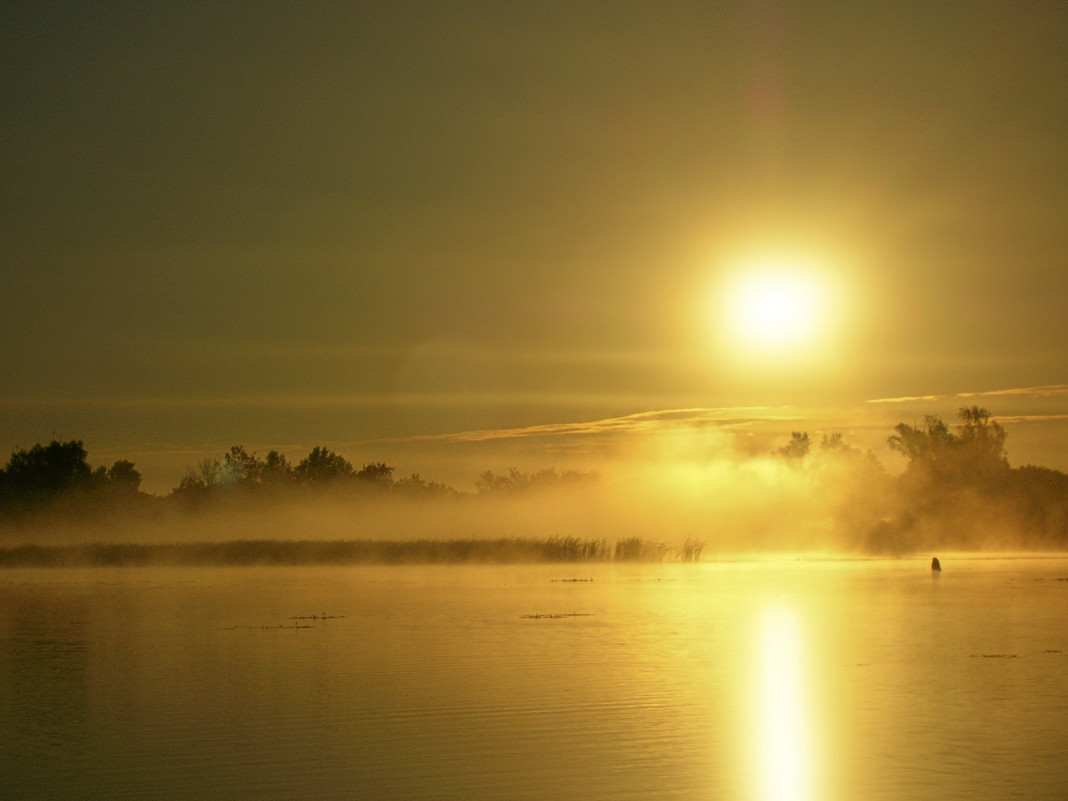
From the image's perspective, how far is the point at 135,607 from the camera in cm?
3862

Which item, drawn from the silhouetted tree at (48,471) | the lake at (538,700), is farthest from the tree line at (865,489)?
the lake at (538,700)

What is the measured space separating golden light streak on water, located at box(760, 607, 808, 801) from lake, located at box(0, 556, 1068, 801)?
57 millimetres

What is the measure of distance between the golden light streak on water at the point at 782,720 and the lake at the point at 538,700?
0.19 ft

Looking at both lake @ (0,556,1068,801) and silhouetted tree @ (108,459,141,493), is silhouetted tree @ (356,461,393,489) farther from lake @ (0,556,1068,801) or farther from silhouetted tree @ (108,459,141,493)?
lake @ (0,556,1068,801)

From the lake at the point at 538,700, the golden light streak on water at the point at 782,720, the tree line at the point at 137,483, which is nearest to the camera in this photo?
the lake at the point at 538,700

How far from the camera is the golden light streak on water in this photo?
14283 mm

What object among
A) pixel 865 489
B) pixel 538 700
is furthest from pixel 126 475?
pixel 538 700

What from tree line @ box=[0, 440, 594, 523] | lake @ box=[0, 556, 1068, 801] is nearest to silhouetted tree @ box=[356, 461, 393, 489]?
tree line @ box=[0, 440, 594, 523]

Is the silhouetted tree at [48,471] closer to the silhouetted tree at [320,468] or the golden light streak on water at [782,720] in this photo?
the silhouetted tree at [320,468]

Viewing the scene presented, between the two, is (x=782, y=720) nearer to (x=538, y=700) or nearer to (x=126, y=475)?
(x=538, y=700)

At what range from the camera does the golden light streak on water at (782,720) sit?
14283mm

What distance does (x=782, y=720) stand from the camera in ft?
59.8

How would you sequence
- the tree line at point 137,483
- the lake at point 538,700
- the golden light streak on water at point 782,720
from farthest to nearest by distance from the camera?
the tree line at point 137,483 < the golden light streak on water at point 782,720 < the lake at point 538,700

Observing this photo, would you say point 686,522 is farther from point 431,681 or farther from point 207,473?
point 431,681
